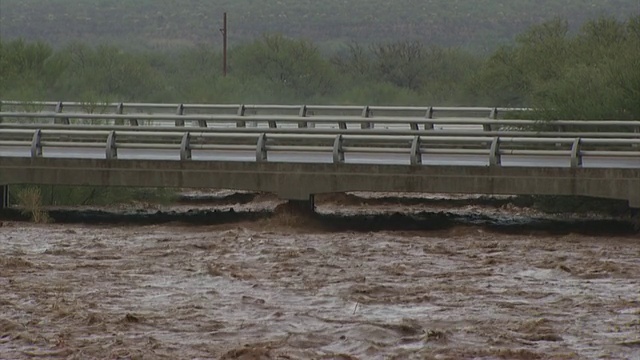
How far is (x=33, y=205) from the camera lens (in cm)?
2961

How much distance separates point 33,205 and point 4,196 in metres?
0.95

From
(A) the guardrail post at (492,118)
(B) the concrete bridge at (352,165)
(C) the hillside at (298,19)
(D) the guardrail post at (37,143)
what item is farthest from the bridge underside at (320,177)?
(C) the hillside at (298,19)

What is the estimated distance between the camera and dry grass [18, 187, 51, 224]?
96.3ft

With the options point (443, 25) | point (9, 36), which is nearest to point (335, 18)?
point (443, 25)

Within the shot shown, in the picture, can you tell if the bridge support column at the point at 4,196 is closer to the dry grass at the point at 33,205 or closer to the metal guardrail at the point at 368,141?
the dry grass at the point at 33,205

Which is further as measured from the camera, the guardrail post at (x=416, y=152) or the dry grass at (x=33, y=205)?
the dry grass at (x=33, y=205)

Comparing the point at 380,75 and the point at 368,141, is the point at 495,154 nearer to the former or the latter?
the point at 368,141

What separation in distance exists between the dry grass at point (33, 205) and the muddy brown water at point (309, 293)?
0.41 m

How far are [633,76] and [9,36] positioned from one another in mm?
81982

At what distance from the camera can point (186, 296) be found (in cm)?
2109

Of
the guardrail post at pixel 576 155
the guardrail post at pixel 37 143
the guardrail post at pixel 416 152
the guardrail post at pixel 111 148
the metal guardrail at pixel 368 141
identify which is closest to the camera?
the guardrail post at pixel 576 155

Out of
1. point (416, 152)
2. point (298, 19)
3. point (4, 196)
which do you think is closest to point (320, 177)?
point (416, 152)

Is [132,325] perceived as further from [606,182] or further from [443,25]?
[443,25]

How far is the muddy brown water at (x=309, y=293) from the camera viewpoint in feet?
58.1
